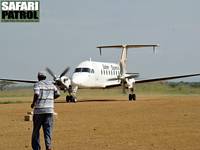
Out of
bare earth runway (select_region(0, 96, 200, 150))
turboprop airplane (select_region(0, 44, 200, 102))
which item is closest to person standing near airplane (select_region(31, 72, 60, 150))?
bare earth runway (select_region(0, 96, 200, 150))

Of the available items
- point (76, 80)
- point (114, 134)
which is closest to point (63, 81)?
point (76, 80)

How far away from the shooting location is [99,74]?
48.5m

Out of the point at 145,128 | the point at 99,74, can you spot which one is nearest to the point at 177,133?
the point at 145,128

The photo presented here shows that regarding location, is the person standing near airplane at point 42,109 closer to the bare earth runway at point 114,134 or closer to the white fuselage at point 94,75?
the bare earth runway at point 114,134

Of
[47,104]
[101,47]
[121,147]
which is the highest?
[101,47]

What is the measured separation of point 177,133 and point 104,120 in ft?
19.1

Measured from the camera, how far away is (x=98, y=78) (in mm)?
48406

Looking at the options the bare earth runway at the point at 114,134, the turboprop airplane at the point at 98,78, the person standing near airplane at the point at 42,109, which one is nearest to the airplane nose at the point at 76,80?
the turboprop airplane at the point at 98,78

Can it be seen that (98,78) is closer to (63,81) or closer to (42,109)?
(63,81)

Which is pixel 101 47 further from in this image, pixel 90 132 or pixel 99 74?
pixel 90 132

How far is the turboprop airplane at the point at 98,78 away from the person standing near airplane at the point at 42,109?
3067 cm

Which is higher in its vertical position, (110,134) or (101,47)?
(101,47)

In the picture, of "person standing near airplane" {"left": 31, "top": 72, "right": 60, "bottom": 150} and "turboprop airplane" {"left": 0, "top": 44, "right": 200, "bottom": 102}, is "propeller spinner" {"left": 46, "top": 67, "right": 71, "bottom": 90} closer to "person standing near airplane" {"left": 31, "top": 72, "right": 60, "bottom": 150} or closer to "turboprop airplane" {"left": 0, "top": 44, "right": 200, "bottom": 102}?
"turboprop airplane" {"left": 0, "top": 44, "right": 200, "bottom": 102}

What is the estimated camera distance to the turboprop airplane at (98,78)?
144 feet
